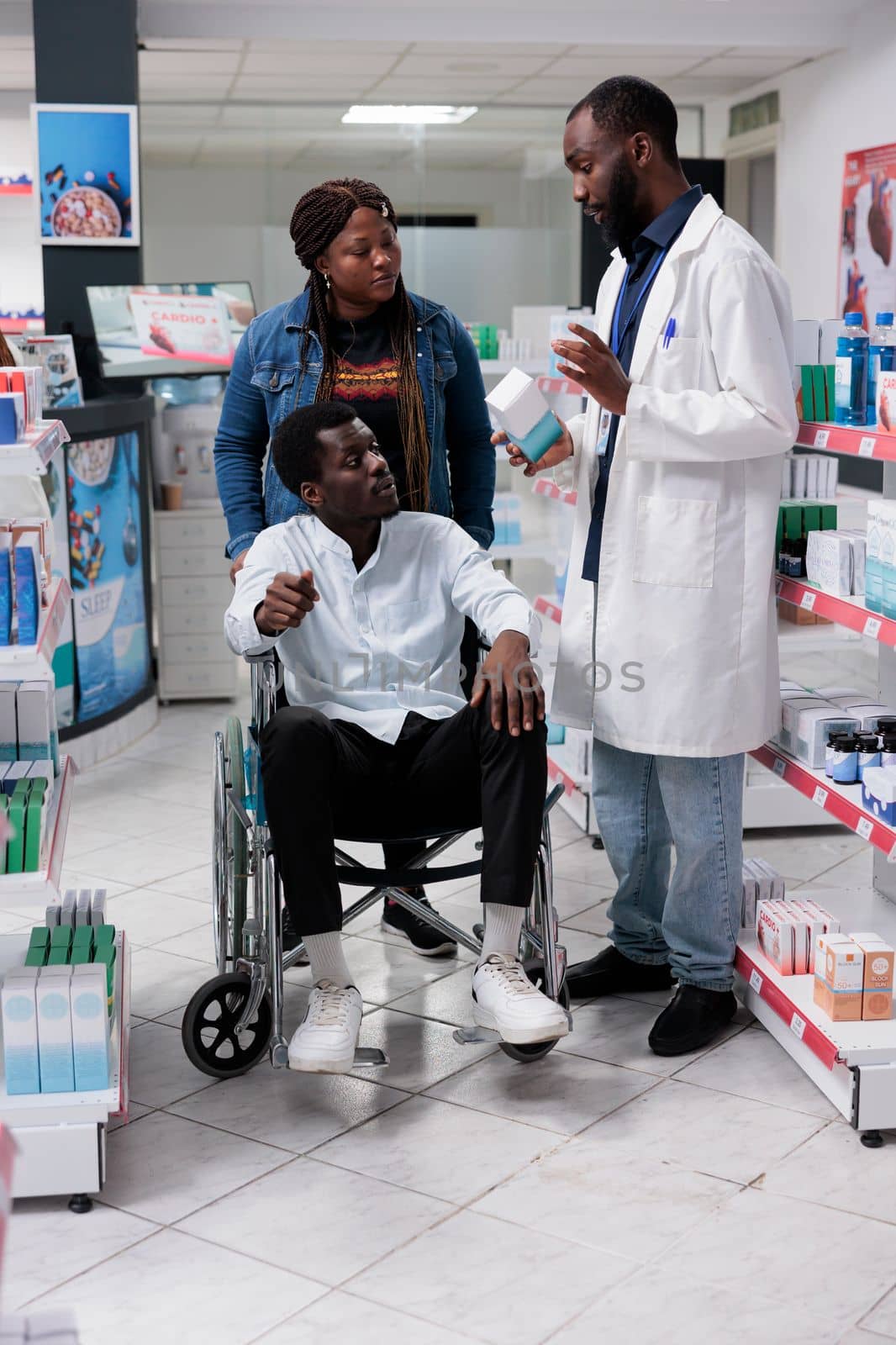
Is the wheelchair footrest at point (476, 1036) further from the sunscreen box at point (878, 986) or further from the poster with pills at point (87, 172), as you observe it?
the poster with pills at point (87, 172)

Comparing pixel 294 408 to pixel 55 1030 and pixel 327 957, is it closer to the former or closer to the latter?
pixel 327 957

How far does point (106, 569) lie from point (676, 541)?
302cm

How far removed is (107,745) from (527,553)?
1.65m

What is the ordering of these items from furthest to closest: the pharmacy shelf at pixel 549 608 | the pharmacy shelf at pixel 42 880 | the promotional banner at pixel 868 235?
the promotional banner at pixel 868 235
the pharmacy shelf at pixel 549 608
the pharmacy shelf at pixel 42 880

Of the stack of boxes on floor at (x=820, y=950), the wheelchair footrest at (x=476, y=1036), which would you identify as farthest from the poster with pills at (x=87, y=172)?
the wheelchair footrest at (x=476, y=1036)

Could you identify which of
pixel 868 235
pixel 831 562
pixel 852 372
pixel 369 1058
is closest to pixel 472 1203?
pixel 369 1058

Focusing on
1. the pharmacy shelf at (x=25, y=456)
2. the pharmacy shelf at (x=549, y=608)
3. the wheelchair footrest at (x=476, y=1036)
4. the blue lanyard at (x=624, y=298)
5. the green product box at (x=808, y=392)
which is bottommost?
the wheelchair footrest at (x=476, y=1036)

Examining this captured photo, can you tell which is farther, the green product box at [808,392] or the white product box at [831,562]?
the green product box at [808,392]

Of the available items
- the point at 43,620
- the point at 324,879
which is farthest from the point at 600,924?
the point at 43,620

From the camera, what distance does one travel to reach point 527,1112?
2.53 m

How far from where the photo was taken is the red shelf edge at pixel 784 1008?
96.9 inches

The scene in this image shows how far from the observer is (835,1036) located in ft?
8.08

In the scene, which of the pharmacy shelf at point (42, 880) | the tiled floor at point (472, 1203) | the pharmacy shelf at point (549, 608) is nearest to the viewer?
the tiled floor at point (472, 1203)

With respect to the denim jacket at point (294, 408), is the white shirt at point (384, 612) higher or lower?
lower
